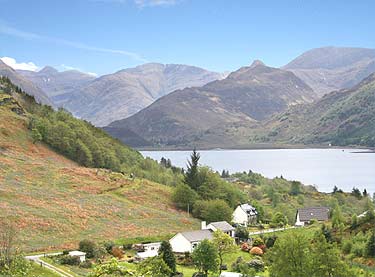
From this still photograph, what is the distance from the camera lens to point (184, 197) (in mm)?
111375

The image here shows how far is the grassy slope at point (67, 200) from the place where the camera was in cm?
7769

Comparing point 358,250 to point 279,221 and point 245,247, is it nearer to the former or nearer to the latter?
point 245,247

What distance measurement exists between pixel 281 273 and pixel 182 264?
24.7 meters

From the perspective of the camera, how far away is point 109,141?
539 ft

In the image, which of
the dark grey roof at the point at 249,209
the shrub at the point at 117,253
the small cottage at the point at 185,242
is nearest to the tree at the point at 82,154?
the dark grey roof at the point at 249,209

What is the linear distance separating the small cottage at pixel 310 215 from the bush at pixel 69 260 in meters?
67.1

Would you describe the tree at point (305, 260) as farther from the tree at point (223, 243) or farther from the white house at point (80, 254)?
the white house at point (80, 254)

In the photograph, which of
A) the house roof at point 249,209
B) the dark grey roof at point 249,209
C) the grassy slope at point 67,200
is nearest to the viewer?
the grassy slope at point 67,200

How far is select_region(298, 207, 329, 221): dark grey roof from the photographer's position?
118 metres

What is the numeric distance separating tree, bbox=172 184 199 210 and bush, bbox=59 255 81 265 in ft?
168

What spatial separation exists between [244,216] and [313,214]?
17.9 metres

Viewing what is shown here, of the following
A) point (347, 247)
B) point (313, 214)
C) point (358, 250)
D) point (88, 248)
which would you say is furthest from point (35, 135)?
point (358, 250)

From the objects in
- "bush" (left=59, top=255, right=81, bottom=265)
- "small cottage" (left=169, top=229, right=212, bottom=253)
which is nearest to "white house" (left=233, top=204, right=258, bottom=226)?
"small cottage" (left=169, top=229, right=212, bottom=253)

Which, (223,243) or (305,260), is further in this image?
(223,243)
